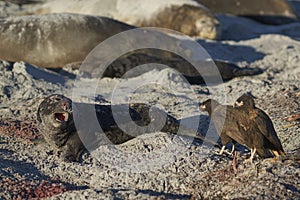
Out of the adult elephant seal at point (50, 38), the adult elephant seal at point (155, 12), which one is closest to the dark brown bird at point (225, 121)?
the adult elephant seal at point (50, 38)

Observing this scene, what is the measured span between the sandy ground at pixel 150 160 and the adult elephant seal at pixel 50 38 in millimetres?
937

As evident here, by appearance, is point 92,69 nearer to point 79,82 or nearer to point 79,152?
point 79,82

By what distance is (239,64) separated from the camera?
8828 millimetres

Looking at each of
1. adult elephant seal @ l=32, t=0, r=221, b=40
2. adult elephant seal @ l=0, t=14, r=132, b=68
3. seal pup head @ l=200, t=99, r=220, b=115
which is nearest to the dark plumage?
seal pup head @ l=200, t=99, r=220, b=115

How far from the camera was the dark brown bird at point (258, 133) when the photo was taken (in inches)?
168

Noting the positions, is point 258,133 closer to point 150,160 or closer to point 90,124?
point 150,160

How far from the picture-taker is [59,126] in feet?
16.1

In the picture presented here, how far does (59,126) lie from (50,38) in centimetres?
372

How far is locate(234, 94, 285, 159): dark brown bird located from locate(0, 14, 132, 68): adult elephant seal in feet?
14.3

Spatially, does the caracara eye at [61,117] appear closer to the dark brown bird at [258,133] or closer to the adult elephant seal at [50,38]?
the dark brown bird at [258,133]

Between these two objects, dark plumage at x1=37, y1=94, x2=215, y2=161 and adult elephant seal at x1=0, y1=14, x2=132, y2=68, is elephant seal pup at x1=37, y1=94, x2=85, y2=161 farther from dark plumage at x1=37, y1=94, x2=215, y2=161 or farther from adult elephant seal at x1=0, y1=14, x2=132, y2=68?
adult elephant seal at x1=0, y1=14, x2=132, y2=68

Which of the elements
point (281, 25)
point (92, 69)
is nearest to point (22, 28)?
point (92, 69)

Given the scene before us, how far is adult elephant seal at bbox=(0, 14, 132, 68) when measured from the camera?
8258 millimetres

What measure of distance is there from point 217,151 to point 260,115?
0.63 metres
